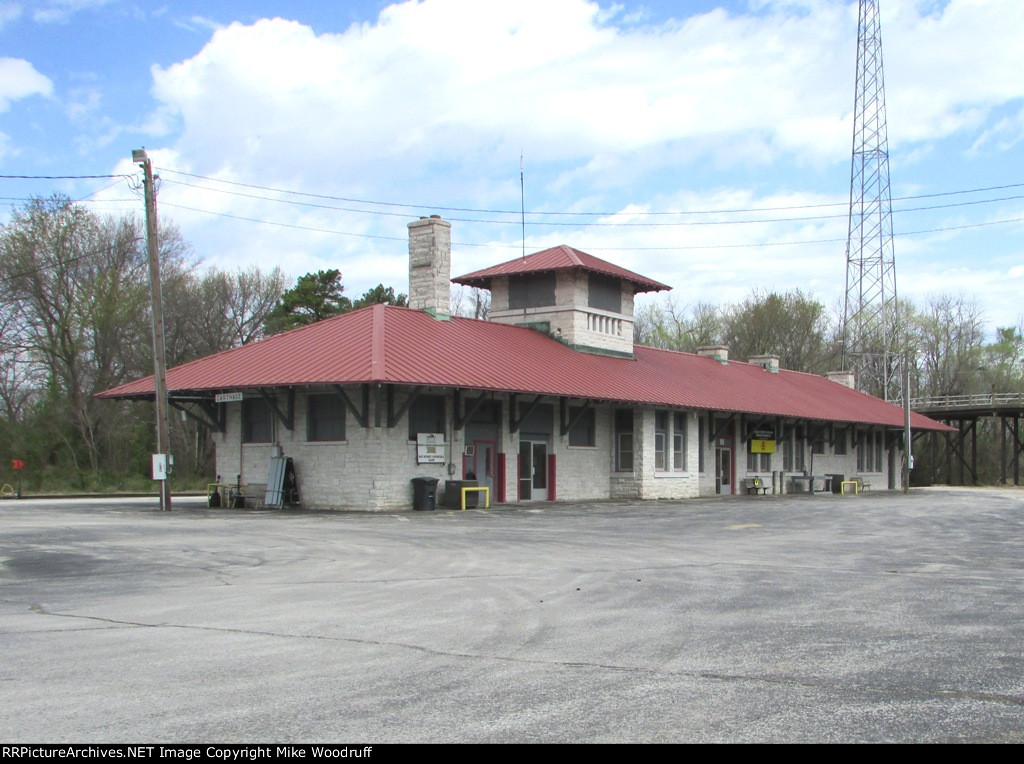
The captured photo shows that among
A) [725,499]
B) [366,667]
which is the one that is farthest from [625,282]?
[366,667]

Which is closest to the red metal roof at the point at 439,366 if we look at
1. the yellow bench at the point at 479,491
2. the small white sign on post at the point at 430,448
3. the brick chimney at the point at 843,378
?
the small white sign on post at the point at 430,448

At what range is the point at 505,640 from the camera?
8.23 metres

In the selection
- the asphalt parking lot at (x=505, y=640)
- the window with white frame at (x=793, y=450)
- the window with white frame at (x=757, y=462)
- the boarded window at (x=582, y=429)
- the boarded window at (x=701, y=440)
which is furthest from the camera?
the window with white frame at (x=793, y=450)

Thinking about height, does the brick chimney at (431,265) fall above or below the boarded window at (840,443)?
above

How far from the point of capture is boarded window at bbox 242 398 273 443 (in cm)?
2817

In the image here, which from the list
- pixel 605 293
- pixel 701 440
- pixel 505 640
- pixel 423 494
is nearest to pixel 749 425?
pixel 701 440

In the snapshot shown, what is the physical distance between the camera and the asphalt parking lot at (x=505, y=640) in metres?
5.68

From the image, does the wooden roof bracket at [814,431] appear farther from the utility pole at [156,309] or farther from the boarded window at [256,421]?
the utility pole at [156,309]

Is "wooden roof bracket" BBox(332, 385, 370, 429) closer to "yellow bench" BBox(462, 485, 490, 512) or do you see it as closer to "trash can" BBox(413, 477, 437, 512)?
"trash can" BBox(413, 477, 437, 512)

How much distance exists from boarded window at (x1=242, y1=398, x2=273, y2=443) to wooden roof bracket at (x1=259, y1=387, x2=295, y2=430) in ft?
3.24

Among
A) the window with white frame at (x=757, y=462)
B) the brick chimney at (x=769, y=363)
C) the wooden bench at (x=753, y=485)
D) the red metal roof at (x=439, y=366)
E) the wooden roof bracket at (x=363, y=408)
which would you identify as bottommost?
the wooden bench at (x=753, y=485)

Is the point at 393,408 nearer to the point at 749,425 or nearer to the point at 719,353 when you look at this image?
the point at 749,425

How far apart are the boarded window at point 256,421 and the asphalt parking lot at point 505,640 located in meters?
10.8

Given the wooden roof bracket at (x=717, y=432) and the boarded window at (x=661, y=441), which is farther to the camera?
the wooden roof bracket at (x=717, y=432)
